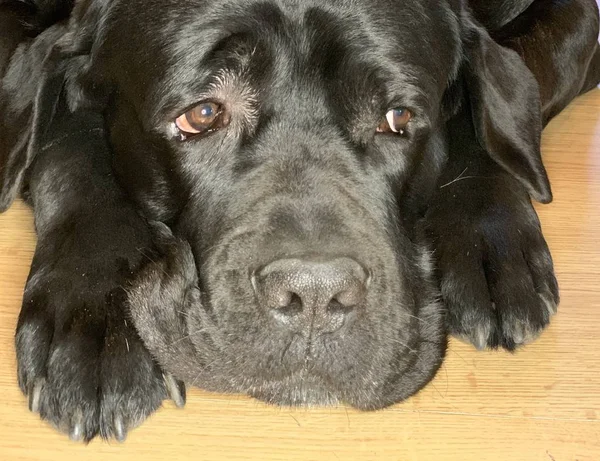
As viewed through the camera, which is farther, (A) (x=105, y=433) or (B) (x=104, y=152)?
(B) (x=104, y=152)

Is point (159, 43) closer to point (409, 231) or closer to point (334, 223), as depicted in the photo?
point (334, 223)

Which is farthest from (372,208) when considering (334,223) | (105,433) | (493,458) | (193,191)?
(105,433)

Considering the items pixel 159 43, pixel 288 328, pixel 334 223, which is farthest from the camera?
pixel 159 43

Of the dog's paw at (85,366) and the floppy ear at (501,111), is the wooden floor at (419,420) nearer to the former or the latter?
the dog's paw at (85,366)

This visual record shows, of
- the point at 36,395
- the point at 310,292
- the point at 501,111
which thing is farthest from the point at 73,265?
the point at 501,111

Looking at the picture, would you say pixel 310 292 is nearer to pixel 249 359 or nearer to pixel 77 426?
pixel 249 359

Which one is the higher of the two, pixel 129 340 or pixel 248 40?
pixel 248 40

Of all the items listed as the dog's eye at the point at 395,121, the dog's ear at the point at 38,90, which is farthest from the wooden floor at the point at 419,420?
the dog's eye at the point at 395,121
